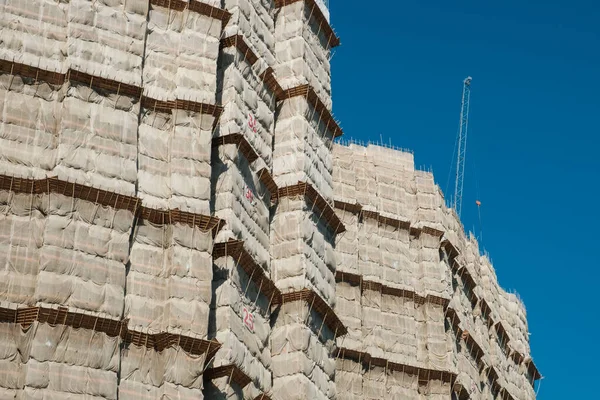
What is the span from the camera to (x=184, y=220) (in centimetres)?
6172

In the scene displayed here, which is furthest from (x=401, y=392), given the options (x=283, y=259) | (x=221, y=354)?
(x=221, y=354)

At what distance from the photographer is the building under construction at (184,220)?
Answer: 2239 inches

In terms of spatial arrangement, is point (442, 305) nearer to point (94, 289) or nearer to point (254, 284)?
point (254, 284)

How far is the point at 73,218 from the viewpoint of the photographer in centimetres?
5844

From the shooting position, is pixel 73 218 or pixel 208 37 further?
pixel 208 37

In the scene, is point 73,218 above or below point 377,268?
below

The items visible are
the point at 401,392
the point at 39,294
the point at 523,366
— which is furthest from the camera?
the point at 523,366

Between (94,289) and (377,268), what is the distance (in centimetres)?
3386

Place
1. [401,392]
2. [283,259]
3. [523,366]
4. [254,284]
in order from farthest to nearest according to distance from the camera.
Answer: [523,366], [401,392], [283,259], [254,284]

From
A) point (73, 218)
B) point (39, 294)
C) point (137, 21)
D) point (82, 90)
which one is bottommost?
point (39, 294)

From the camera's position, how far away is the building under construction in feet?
187

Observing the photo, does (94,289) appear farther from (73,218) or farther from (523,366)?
(523,366)

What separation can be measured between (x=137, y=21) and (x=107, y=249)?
14436 mm

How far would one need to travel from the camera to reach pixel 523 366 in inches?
4375
